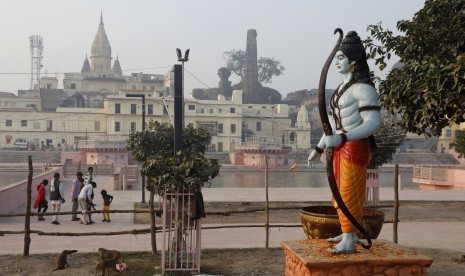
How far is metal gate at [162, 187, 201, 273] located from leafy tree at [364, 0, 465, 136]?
169 inches

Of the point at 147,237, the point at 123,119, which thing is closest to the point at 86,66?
the point at 123,119

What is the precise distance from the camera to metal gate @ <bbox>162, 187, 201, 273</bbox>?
807 centimetres

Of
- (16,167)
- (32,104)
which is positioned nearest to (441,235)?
(16,167)

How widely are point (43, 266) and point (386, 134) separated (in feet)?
47.2

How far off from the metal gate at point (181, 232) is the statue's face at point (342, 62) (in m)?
3.51

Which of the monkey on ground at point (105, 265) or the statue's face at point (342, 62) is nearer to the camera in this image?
the statue's face at point (342, 62)

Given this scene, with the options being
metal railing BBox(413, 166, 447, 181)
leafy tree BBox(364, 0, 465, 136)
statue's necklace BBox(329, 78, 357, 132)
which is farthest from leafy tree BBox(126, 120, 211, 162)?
metal railing BBox(413, 166, 447, 181)

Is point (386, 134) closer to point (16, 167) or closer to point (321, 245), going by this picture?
point (321, 245)

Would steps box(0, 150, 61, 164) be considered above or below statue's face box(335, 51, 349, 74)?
below

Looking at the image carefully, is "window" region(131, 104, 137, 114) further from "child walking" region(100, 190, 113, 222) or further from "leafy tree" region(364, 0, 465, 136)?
"leafy tree" region(364, 0, 465, 136)

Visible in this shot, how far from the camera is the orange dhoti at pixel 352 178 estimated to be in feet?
17.8

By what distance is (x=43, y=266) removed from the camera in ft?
28.9

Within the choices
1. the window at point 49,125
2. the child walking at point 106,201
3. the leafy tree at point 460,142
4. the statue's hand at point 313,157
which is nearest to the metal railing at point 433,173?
the leafy tree at point 460,142

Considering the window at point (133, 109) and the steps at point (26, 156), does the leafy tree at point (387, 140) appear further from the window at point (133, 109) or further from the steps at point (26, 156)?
the window at point (133, 109)
